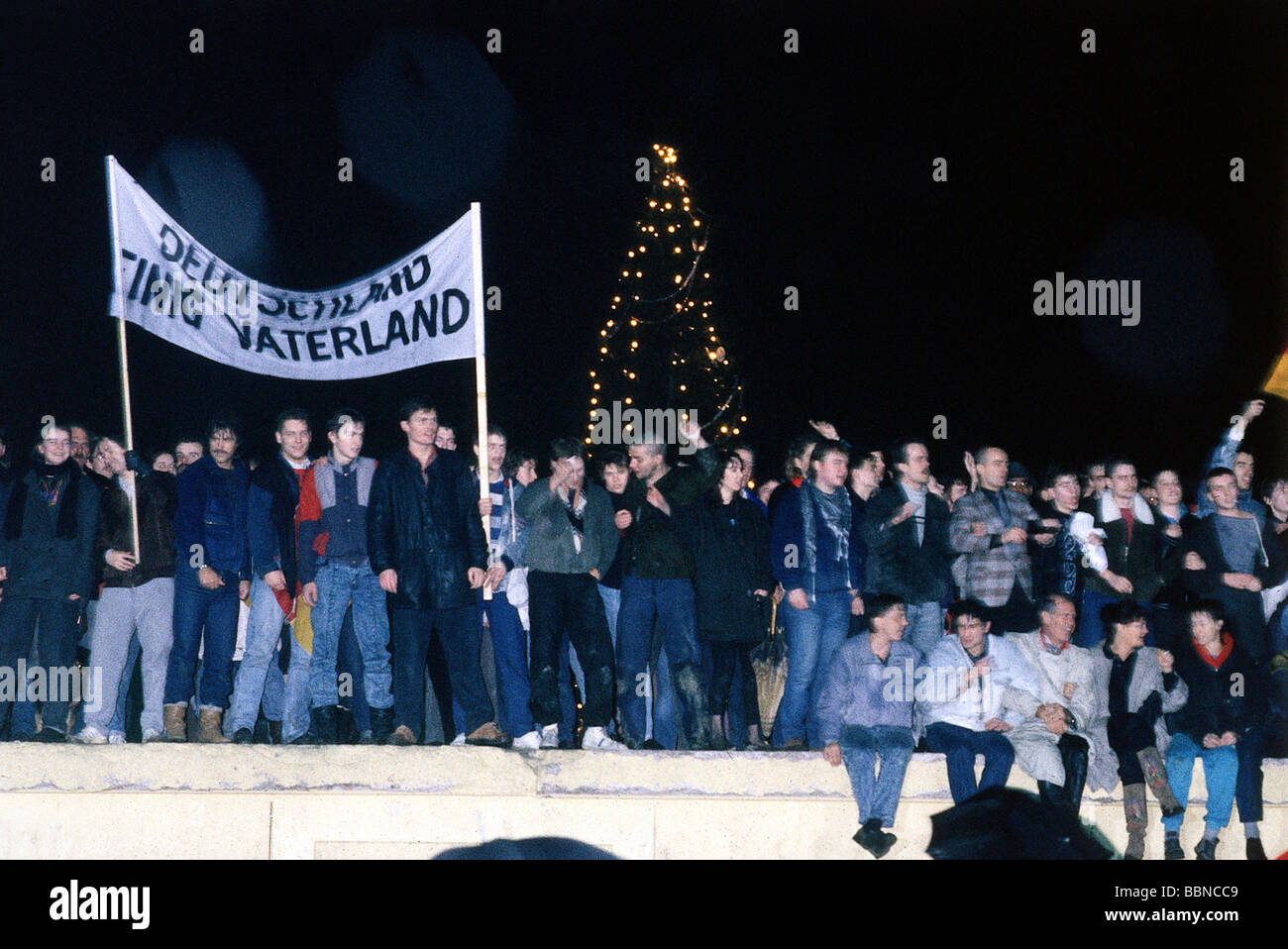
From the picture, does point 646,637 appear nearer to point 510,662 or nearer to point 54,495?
point 510,662

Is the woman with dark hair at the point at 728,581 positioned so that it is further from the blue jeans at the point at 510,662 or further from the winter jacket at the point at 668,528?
the blue jeans at the point at 510,662

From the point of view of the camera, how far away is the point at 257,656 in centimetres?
991

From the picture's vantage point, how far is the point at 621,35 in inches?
669

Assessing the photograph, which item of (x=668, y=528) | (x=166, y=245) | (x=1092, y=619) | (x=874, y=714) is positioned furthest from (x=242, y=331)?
(x=1092, y=619)

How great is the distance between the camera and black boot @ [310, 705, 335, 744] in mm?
9852

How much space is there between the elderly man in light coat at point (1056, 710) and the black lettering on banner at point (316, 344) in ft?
16.1

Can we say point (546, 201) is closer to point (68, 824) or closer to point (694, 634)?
point (694, 634)

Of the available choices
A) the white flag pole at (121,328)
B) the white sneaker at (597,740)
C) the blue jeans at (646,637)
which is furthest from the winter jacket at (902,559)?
the white flag pole at (121,328)

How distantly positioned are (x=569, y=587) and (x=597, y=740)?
99cm

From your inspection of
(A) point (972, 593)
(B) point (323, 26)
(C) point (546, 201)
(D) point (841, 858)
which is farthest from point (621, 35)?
(D) point (841, 858)

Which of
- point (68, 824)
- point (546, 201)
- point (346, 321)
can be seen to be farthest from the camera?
point (546, 201)

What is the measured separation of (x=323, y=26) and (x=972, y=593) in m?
9.88

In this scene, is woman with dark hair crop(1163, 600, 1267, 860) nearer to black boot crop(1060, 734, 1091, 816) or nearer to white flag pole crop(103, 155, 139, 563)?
black boot crop(1060, 734, 1091, 816)

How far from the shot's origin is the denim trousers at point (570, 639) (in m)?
10.0
